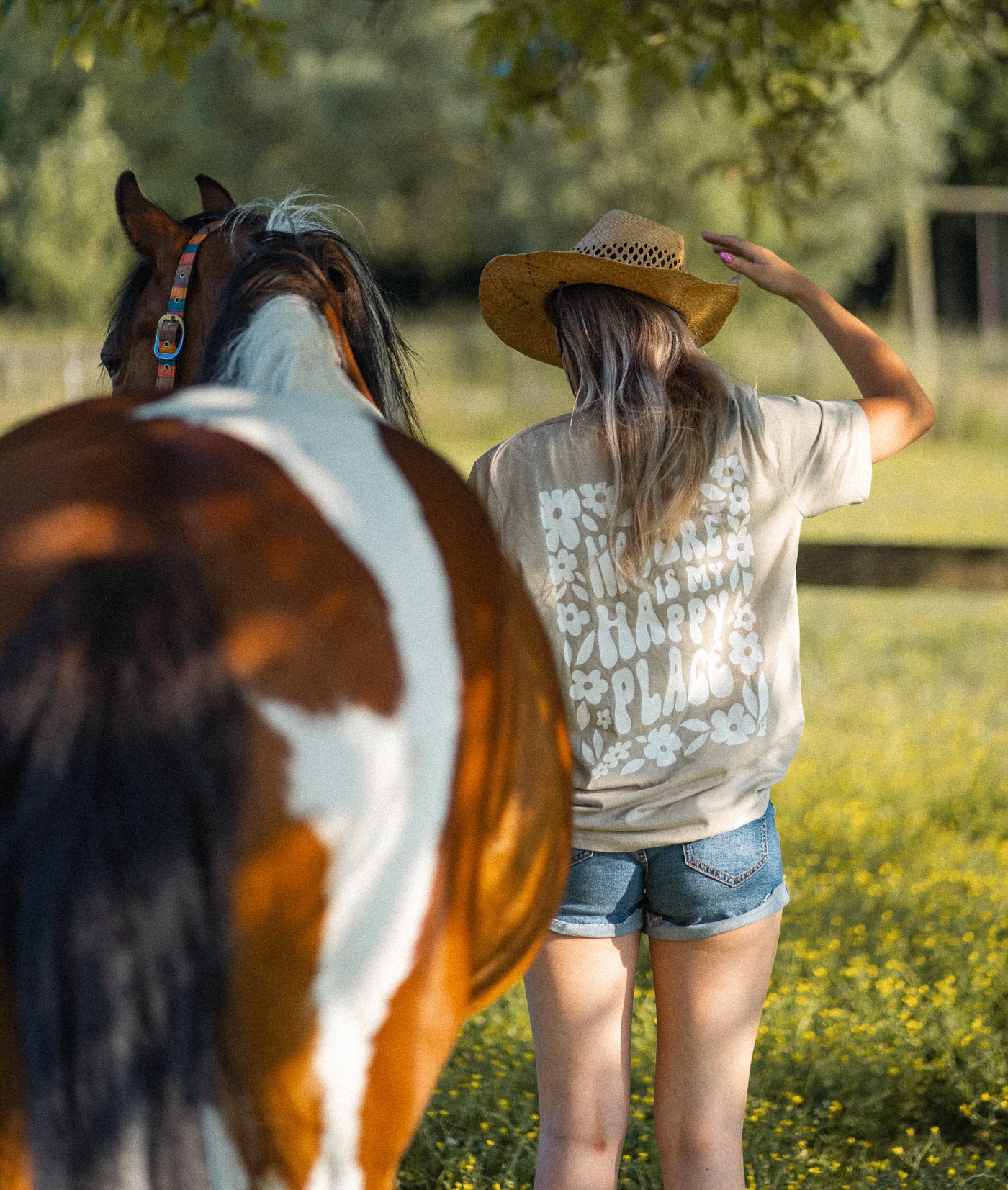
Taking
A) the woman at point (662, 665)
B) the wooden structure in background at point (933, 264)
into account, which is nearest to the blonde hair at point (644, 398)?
the woman at point (662, 665)

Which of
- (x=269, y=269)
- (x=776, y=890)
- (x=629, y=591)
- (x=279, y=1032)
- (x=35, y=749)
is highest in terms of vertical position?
(x=269, y=269)

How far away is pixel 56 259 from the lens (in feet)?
56.5

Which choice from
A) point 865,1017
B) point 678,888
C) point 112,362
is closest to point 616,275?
point 112,362

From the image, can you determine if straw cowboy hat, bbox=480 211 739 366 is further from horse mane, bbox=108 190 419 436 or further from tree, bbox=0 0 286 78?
tree, bbox=0 0 286 78

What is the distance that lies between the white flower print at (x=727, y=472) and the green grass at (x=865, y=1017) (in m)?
1.43

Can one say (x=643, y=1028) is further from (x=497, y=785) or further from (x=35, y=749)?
(x=35, y=749)

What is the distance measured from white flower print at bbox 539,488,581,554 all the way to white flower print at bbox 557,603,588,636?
0.27ft

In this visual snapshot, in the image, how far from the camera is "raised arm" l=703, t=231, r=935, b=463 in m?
1.99

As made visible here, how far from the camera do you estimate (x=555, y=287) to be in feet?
6.45

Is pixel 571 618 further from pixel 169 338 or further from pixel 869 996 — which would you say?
pixel 869 996

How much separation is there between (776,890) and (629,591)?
1.69 ft

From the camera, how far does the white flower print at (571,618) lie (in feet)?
5.84

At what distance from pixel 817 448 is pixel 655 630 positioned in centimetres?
38

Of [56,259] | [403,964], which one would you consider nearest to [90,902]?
[403,964]
